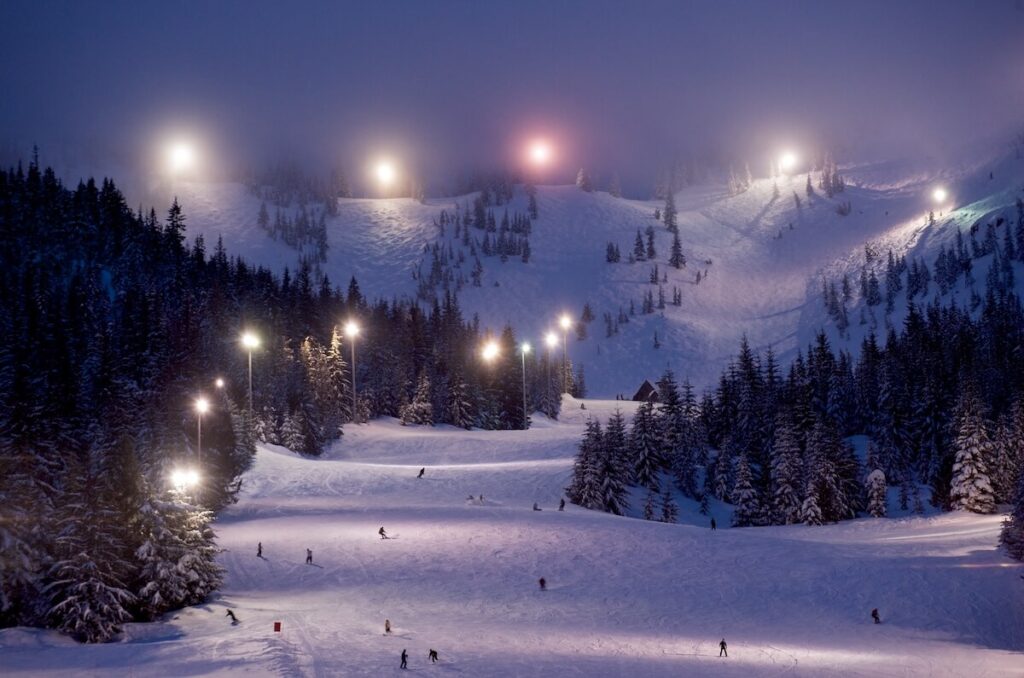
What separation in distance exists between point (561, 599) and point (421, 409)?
5212 cm

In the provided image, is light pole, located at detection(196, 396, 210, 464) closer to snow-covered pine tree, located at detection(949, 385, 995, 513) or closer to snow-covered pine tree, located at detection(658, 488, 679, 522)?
snow-covered pine tree, located at detection(658, 488, 679, 522)

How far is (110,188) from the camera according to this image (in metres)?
102

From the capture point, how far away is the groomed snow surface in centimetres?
2359

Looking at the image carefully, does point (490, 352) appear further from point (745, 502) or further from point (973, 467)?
point (973, 467)

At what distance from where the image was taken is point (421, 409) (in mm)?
82438

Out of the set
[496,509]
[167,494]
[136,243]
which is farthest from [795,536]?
[136,243]

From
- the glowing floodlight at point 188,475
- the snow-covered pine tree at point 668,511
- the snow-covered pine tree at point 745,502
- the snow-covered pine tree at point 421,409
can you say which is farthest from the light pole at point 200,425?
the snow-covered pine tree at point 745,502

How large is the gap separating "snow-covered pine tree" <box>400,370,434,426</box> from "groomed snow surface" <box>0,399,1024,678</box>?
2937 cm

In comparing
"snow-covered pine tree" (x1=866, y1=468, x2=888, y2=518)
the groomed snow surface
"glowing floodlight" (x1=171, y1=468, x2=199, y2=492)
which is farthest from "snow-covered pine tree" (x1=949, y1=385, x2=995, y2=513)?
"glowing floodlight" (x1=171, y1=468, x2=199, y2=492)

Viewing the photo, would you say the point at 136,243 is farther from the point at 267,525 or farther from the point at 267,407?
the point at 267,525

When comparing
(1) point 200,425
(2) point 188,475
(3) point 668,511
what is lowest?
(3) point 668,511

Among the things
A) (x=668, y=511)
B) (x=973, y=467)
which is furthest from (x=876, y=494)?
(x=668, y=511)

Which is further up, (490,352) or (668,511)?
(490,352)

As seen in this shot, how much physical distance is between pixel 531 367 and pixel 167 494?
253ft
